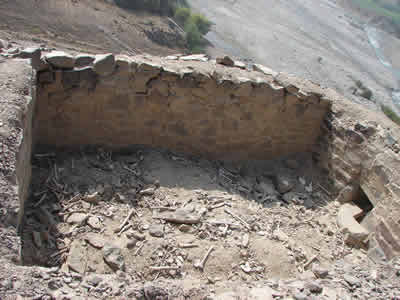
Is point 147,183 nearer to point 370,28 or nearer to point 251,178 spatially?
point 251,178

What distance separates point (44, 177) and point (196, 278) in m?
2.45

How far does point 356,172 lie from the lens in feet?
20.2

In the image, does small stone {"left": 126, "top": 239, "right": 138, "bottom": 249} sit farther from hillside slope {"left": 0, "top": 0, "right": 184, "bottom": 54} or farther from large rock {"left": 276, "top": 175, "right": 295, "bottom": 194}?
hillside slope {"left": 0, "top": 0, "right": 184, "bottom": 54}

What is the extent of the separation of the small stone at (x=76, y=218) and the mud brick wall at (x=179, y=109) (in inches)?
56.9

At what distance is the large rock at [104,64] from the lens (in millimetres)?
5402

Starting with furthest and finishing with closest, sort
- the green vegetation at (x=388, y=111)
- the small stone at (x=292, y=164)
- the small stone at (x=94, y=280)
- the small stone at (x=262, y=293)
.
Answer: the green vegetation at (x=388, y=111) < the small stone at (x=292, y=164) < the small stone at (x=262, y=293) < the small stone at (x=94, y=280)

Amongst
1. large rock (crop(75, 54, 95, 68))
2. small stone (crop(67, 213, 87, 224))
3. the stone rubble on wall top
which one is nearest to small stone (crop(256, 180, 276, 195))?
the stone rubble on wall top

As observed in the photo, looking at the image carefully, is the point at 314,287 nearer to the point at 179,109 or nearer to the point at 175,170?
the point at 175,170

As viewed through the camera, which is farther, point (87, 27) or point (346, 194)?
A: point (87, 27)

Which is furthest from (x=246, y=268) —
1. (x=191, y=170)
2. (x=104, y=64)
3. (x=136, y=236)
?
(x=104, y=64)

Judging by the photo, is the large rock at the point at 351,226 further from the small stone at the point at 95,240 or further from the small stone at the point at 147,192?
the small stone at the point at 95,240

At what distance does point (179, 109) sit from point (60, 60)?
196 cm

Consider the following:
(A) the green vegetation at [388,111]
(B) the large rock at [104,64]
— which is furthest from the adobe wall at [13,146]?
(A) the green vegetation at [388,111]

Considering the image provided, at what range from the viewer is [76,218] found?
464 cm
